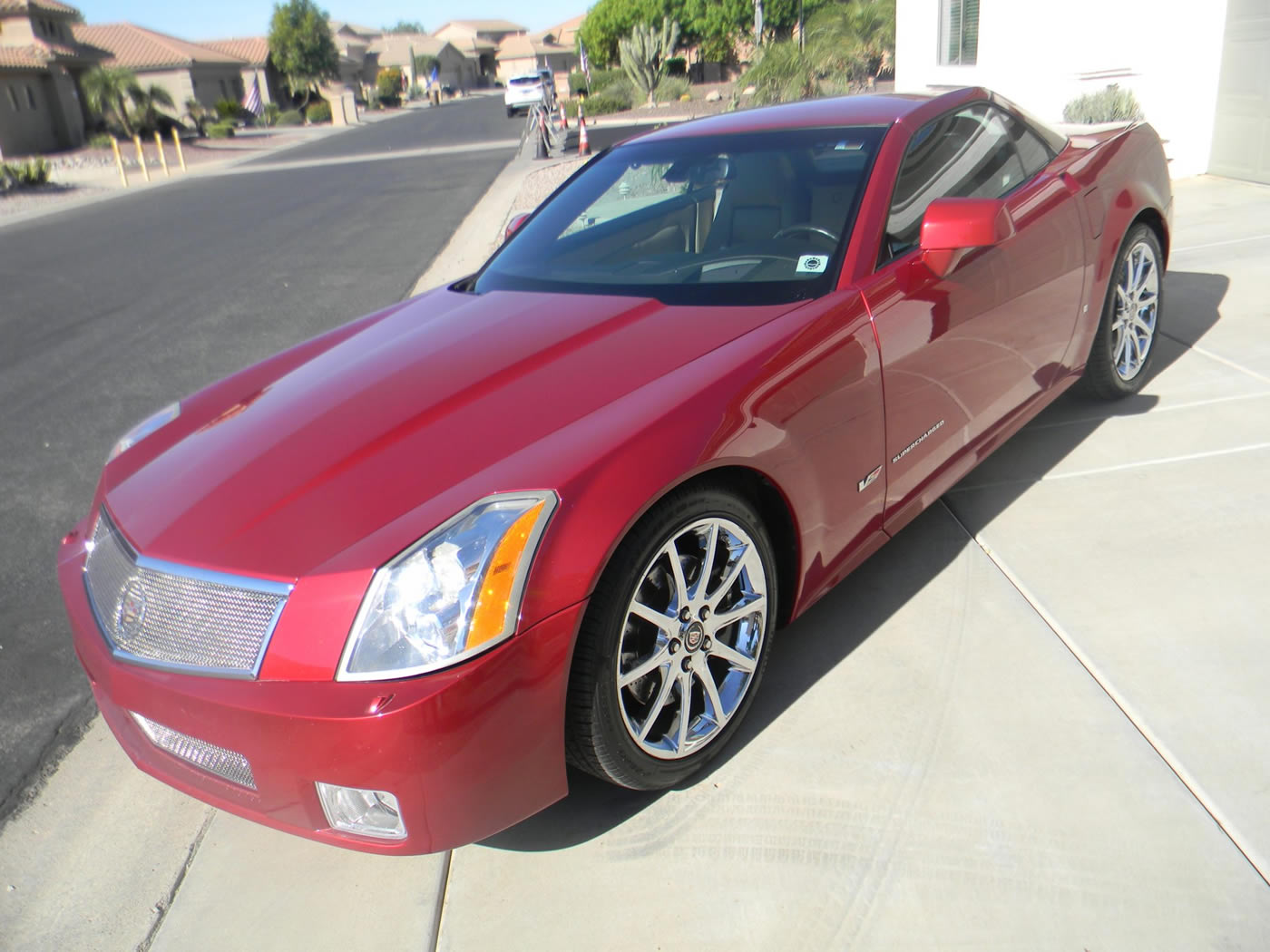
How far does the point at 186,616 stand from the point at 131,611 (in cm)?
22

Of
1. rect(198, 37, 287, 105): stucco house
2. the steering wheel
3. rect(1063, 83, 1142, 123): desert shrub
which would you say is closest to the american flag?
rect(198, 37, 287, 105): stucco house

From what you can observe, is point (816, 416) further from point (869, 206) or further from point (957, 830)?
point (957, 830)

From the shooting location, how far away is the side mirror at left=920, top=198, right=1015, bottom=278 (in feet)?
9.87

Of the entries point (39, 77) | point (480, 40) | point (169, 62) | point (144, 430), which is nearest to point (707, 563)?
point (144, 430)

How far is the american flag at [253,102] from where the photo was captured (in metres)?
65.7

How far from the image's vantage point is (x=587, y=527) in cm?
217

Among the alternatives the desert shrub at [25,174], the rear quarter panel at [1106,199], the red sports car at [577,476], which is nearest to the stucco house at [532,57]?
the desert shrub at [25,174]

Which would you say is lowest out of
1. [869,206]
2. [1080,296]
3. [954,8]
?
[1080,296]

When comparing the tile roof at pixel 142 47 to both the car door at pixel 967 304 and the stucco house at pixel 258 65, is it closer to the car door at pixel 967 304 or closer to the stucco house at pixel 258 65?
the stucco house at pixel 258 65

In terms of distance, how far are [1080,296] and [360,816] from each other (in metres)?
3.21

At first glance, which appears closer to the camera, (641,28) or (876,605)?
(876,605)

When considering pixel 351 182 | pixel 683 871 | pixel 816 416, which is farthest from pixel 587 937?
pixel 351 182

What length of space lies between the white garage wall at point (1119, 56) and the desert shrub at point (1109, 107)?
0.40 ft

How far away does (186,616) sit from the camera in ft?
7.36
